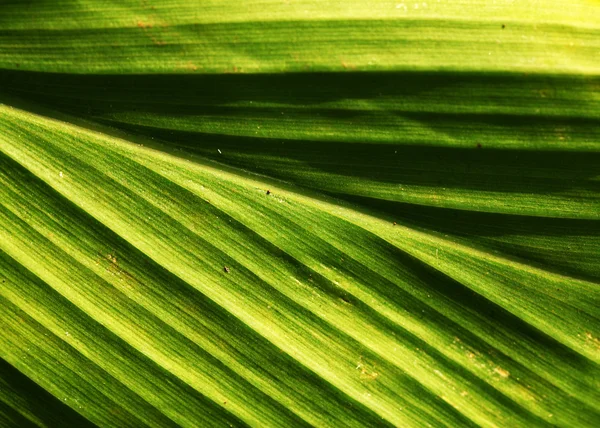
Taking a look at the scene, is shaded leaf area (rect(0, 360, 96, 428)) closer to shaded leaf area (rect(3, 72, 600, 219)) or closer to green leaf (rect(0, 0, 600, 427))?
green leaf (rect(0, 0, 600, 427))

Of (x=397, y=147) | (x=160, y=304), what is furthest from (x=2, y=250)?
(x=397, y=147)

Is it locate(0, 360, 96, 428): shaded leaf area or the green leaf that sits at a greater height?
the green leaf

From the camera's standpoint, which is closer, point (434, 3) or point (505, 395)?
point (434, 3)

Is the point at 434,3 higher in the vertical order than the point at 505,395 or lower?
higher

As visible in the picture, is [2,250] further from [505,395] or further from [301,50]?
[505,395]

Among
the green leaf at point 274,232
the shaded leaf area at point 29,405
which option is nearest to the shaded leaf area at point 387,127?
the green leaf at point 274,232

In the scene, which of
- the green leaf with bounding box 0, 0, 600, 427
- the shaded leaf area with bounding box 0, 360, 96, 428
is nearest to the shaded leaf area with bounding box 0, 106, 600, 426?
the green leaf with bounding box 0, 0, 600, 427

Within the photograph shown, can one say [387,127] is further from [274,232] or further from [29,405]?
[29,405]

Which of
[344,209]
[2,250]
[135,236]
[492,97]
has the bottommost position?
[2,250]
